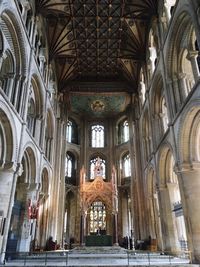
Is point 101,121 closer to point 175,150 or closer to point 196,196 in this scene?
point 175,150

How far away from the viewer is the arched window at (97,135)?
2980 cm

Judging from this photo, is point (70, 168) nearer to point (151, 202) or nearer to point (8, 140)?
point (151, 202)

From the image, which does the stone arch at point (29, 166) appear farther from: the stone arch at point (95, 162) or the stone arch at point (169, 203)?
the stone arch at point (95, 162)

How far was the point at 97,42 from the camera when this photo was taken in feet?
71.4

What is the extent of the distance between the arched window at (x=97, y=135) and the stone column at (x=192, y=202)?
17954 millimetres

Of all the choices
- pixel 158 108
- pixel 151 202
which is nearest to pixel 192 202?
pixel 158 108

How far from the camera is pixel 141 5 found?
1794 cm

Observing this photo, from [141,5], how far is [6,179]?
15.0 m

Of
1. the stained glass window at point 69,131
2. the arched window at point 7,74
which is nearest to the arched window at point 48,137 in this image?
the stained glass window at point 69,131

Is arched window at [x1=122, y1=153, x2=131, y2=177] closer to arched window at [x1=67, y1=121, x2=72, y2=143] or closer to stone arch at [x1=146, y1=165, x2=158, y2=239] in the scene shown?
arched window at [x1=67, y1=121, x2=72, y2=143]

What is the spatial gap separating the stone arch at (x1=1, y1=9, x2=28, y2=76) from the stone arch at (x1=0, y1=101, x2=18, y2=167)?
11.8 ft

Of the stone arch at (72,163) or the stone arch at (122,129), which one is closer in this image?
the stone arch at (72,163)

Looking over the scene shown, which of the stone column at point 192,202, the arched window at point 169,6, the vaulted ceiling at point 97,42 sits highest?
the vaulted ceiling at point 97,42

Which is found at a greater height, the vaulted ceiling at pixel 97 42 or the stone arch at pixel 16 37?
the vaulted ceiling at pixel 97 42
